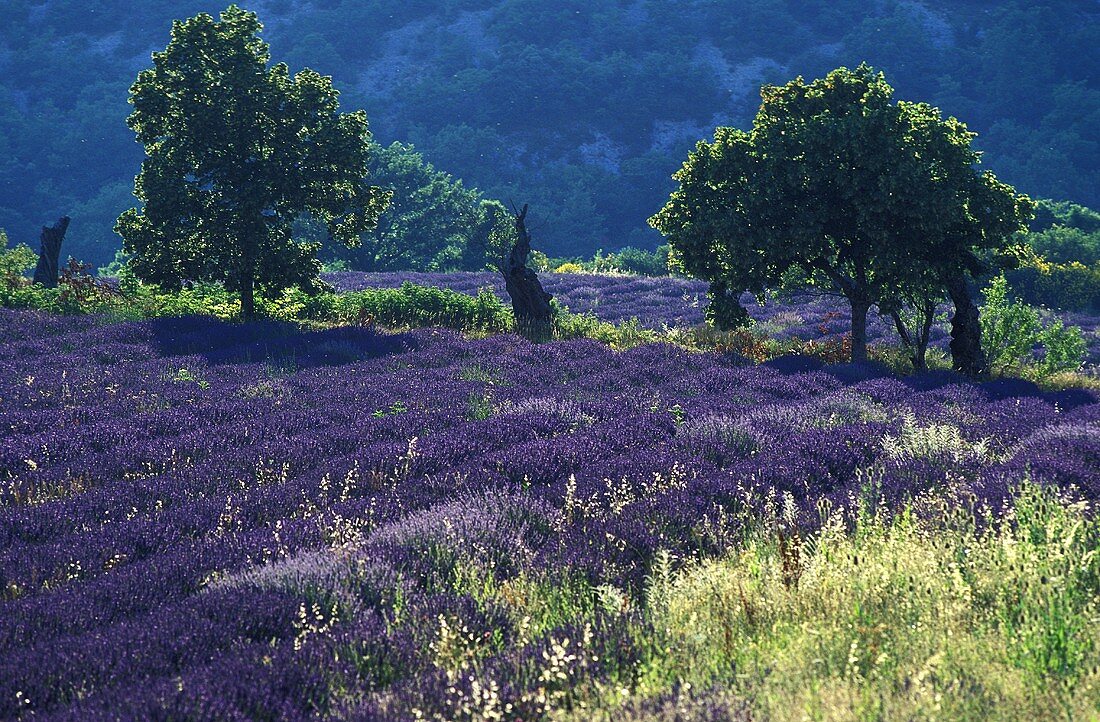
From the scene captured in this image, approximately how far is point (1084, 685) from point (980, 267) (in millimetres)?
15137

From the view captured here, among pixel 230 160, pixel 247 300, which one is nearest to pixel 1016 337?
pixel 247 300

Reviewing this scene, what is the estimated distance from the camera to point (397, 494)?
286 inches

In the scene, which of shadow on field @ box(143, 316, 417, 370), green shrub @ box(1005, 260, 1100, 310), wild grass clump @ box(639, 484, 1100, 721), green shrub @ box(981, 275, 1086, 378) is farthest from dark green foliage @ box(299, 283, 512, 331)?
green shrub @ box(1005, 260, 1100, 310)

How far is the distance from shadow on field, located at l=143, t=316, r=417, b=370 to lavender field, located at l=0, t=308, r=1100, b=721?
3.03 m

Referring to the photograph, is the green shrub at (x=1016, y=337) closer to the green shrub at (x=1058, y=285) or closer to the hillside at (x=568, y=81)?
the green shrub at (x=1058, y=285)

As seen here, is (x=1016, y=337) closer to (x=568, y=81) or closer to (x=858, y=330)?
(x=858, y=330)

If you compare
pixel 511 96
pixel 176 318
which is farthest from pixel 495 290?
pixel 511 96

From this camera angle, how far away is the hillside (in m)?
84.8

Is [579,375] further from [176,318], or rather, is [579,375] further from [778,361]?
[176,318]

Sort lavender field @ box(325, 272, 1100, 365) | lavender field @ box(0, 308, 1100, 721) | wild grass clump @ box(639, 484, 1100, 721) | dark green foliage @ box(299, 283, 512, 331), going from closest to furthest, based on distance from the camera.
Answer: wild grass clump @ box(639, 484, 1100, 721)
lavender field @ box(0, 308, 1100, 721)
dark green foliage @ box(299, 283, 512, 331)
lavender field @ box(325, 272, 1100, 365)

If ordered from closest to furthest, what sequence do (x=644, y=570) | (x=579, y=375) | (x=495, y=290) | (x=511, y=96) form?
1. (x=644, y=570)
2. (x=579, y=375)
3. (x=495, y=290)
4. (x=511, y=96)

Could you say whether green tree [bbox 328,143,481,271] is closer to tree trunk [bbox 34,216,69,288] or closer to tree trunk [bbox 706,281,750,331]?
tree trunk [bbox 34,216,69,288]

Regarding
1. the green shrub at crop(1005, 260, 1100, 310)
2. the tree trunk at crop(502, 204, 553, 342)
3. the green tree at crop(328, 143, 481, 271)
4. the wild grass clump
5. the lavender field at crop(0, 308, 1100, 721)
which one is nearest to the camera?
the wild grass clump

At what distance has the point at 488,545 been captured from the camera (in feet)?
18.8
